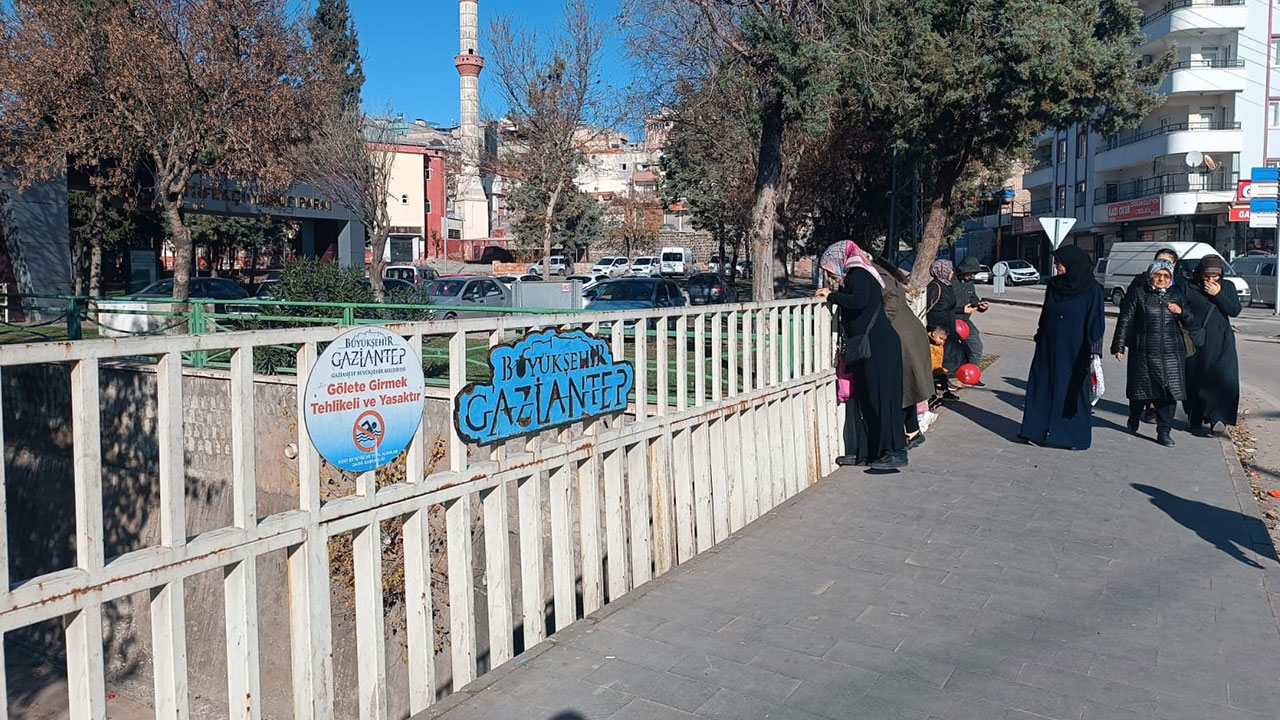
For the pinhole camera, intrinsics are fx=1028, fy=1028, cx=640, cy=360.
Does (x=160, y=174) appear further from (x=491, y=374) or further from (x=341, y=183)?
(x=491, y=374)

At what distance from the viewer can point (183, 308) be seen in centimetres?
1655

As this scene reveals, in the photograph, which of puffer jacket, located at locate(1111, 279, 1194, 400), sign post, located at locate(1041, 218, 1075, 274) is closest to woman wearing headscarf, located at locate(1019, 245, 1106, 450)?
puffer jacket, located at locate(1111, 279, 1194, 400)

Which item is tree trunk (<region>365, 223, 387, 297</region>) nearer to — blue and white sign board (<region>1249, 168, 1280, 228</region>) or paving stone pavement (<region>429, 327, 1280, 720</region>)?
paving stone pavement (<region>429, 327, 1280, 720</region>)

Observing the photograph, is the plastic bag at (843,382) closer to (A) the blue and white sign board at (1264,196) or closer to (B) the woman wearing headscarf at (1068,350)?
(B) the woman wearing headscarf at (1068,350)

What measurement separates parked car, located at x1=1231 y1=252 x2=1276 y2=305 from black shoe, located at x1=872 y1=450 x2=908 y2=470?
1199 inches

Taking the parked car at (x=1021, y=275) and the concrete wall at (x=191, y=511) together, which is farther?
the parked car at (x=1021, y=275)

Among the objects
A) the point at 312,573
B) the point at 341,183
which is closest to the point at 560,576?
the point at 312,573

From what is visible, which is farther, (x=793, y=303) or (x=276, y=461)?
(x=276, y=461)

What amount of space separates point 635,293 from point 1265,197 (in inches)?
725

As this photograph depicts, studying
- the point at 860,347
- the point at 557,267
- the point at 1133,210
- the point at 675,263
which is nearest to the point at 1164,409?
the point at 860,347

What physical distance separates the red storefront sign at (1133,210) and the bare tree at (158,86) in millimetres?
37145

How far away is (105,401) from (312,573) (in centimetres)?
880

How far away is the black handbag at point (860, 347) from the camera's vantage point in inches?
292

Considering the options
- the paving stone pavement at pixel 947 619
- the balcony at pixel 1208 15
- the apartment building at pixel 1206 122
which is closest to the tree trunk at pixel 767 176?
the paving stone pavement at pixel 947 619
